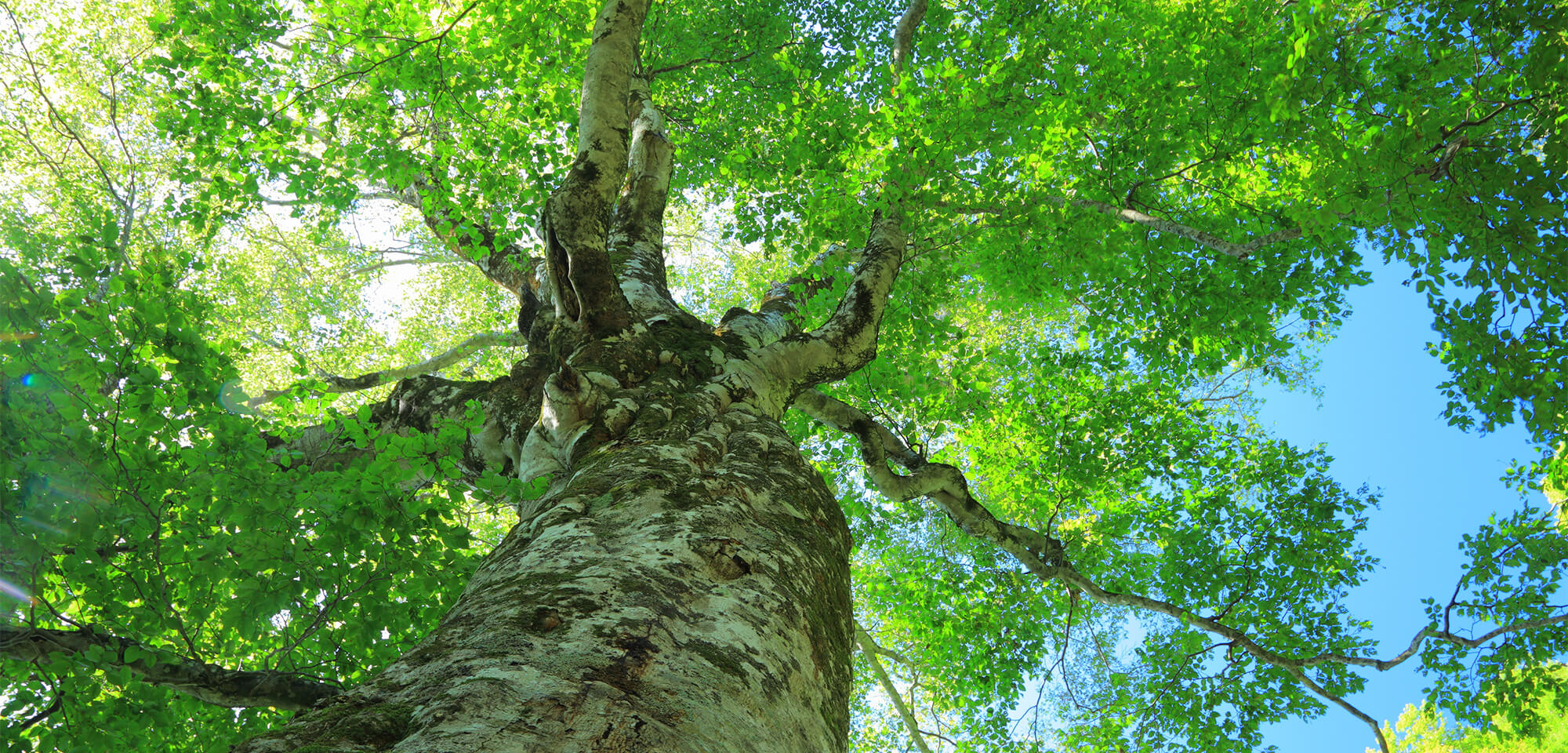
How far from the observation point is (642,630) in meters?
1.55

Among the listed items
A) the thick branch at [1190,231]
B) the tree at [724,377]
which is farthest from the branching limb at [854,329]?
the thick branch at [1190,231]

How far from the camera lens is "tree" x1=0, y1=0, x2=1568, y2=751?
7.36 feet

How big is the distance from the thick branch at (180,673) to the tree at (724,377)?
0.02 metres

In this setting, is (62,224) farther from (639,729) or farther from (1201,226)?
(1201,226)

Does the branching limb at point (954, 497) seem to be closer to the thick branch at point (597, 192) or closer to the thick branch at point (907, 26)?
the thick branch at point (597, 192)

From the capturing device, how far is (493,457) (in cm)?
436

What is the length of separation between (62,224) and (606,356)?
1226 centimetres

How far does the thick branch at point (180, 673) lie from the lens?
262 centimetres

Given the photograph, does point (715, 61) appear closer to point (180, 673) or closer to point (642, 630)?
point (180, 673)

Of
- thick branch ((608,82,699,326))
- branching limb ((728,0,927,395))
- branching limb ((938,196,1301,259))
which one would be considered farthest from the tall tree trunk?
branching limb ((938,196,1301,259))

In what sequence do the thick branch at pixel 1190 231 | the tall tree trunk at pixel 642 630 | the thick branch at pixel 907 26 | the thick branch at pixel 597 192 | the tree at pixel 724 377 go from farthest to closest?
the thick branch at pixel 907 26, the thick branch at pixel 1190 231, the thick branch at pixel 597 192, the tree at pixel 724 377, the tall tree trunk at pixel 642 630

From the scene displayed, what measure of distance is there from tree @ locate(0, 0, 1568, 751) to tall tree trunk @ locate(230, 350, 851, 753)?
0.5 inches

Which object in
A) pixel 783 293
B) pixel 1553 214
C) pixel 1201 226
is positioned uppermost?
pixel 1201 226

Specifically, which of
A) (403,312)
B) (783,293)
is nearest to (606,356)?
(783,293)
